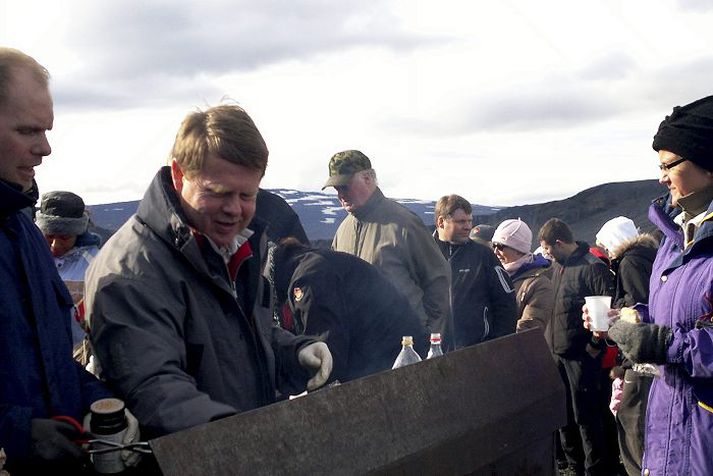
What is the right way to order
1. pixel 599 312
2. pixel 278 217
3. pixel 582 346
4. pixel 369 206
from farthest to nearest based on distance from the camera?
pixel 582 346
pixel 369 206
pixel 278 217
pixel 599 312

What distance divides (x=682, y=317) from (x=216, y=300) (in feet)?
5.25

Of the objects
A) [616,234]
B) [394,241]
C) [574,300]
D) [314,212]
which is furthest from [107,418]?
[314,212]

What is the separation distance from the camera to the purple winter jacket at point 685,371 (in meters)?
2.63

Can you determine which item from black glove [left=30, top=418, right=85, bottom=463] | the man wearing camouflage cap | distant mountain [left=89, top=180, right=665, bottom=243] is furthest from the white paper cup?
distant mountain [left=89, top=180, right=665, bottom=243]

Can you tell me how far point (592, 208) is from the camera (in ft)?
60.3

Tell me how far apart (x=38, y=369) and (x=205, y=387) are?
392mm

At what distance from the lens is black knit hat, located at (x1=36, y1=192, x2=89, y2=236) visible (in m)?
4.35

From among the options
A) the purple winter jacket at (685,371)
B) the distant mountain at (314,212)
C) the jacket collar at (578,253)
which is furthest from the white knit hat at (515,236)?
the distant mountain at (314,212)

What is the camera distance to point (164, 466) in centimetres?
143

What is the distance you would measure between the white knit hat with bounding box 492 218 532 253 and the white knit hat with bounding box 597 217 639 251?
0.57m

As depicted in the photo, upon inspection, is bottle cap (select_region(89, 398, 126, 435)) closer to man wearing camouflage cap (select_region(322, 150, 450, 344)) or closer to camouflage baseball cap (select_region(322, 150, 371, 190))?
man wearing camouflage cap (select_region(322, 150, 450, 344))

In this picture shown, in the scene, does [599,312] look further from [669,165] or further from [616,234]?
[616,234]

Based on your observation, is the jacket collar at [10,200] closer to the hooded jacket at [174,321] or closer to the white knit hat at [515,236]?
the hooded jacket at [174,321]

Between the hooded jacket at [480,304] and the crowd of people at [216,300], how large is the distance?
39 centimetres
